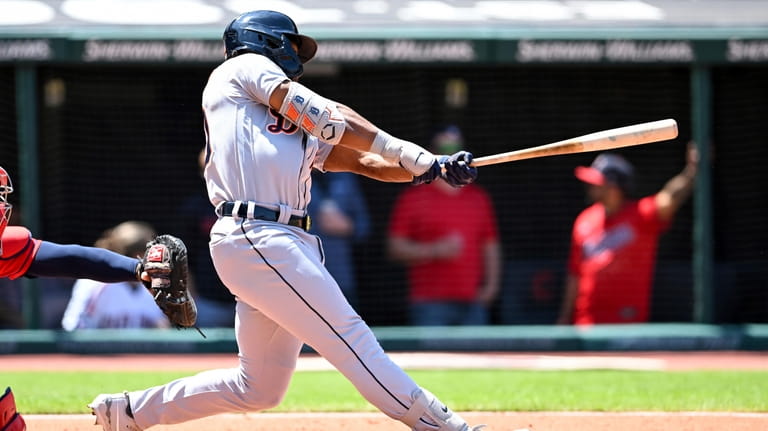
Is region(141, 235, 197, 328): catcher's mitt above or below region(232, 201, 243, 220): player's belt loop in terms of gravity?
below

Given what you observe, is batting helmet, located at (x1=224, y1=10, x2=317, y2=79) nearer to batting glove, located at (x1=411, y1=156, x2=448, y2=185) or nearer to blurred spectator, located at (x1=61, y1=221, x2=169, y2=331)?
batting glove, located at (x1=411, y1=156, x2=448, y2=185)

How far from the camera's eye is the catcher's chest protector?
146 inches

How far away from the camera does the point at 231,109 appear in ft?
12.3

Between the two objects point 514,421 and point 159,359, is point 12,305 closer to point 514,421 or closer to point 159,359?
point 159,359

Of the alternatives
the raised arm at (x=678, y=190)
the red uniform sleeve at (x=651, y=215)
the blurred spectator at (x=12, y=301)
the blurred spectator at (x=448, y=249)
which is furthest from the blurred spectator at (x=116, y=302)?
the raised arm at (x=678, y=190)

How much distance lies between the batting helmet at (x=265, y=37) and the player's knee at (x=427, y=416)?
1.19 m

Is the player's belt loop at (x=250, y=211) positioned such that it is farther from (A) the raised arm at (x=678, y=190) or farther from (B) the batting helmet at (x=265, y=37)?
(A) the raised arm at (x=678, y=190)

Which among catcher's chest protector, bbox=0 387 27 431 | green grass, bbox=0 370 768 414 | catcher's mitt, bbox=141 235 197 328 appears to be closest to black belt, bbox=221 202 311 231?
catcher's mitt, bbox=141 235 197 328

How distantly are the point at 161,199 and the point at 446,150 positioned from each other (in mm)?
2539

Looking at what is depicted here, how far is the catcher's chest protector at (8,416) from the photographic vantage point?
3.71 metres

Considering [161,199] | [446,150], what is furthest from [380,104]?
[161,199]

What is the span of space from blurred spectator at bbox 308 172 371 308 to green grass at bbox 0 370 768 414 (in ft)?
A: 4.60

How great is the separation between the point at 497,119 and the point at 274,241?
5933 millimetres

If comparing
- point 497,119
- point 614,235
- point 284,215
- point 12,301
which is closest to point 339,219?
point 497,119
